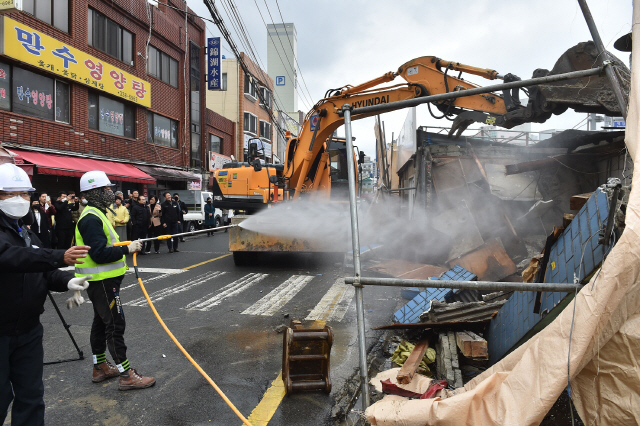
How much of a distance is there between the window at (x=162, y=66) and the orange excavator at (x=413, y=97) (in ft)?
41.2

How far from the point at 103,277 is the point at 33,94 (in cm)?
1309

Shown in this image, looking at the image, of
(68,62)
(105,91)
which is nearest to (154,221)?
(68,62)

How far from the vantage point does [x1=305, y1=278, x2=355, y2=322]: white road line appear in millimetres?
5801

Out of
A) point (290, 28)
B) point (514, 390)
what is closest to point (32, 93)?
point (514, 390)

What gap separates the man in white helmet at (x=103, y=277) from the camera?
3.61 metres

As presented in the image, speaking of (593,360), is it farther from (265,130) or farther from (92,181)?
(265,130)

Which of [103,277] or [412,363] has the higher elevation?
[103,277]

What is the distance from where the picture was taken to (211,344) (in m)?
4.72

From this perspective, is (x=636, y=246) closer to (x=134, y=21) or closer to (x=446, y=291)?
(x=446, y=291)

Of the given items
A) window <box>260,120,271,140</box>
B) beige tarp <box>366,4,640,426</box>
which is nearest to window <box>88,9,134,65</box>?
beige tarp <box>366,4,640,426</box>

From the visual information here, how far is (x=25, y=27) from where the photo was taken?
41.3ft

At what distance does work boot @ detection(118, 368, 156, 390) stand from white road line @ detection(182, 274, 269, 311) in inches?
98.1

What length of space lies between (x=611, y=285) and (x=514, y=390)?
27.1 inches

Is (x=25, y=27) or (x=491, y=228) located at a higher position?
(x=25, y=27)
